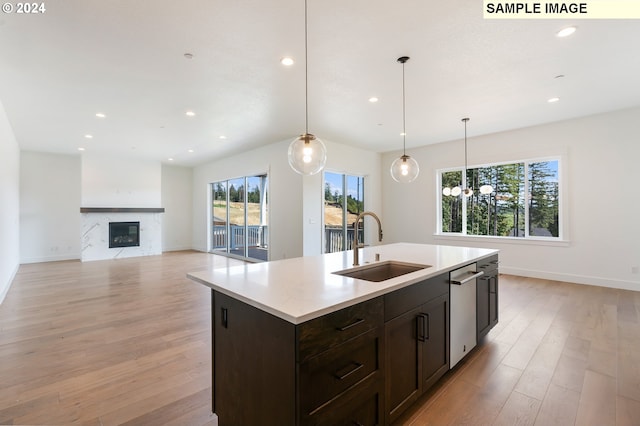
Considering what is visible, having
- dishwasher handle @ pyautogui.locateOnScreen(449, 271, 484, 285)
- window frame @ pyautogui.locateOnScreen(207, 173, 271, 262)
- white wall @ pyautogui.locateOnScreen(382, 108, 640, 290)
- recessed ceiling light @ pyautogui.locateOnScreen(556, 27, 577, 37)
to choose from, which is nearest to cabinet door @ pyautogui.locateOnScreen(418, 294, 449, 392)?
dishwasher handle @ pyautogui.locateOnScreen(449, 271, 484, 285)

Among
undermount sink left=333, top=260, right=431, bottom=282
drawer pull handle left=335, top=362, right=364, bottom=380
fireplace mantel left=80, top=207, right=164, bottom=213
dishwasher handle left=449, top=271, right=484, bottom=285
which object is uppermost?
fireplace mantel left=80, top=207, right=164, bottom=213

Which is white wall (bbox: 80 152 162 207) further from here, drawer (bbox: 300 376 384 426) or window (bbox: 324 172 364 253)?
drawer (bbox: 300 376 384 426)

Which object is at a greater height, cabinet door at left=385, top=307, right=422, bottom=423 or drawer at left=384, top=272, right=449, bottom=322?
→ drawer at left=384, top=272, right=449, bottom=322

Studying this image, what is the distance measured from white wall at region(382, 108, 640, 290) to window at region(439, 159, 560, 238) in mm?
237

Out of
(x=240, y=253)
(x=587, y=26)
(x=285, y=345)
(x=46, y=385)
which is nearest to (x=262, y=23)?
(x=285, y=345)

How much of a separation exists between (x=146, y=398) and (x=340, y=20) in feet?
10.6

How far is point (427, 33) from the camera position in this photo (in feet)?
8.46

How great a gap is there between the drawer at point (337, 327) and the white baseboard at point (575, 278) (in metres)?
5.36

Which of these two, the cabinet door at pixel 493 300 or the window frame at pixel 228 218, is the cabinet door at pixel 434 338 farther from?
the window frame at pixel 228 218

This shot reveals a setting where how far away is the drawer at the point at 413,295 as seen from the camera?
163cm

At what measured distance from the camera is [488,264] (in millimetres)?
2807

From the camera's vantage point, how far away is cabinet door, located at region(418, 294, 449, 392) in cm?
187

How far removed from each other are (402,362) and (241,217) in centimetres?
706

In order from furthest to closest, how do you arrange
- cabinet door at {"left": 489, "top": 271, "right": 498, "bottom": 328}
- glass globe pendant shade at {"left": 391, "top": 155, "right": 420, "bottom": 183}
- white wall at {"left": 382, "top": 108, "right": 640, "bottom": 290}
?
white wall at {"left": 382, "top": 108, "right": 640, "bottom": 290} → glass globe pendant shade at {"left": 391, "top": 155, "right": 420, "bottom": 183} → cabinet door at {"left": 489, "top": 271, "right": 498, "bottom": 328}
